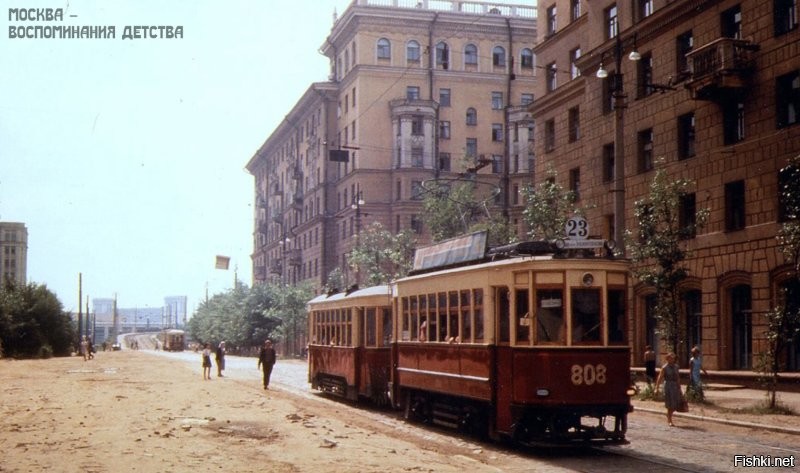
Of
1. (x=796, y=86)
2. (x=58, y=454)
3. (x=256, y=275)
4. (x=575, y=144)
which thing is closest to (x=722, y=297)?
(x=796, y=86)

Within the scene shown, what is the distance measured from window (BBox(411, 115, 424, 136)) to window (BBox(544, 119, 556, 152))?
25.8 meters

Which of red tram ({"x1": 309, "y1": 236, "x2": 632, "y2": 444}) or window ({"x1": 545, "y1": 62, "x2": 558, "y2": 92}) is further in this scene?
window ({"x1": 545, "y1": 62, "x2": 558, "y2": 92})

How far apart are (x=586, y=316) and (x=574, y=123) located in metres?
30.2

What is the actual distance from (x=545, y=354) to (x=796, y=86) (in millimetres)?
18007

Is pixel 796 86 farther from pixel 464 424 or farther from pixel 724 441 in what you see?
pixel 464 424

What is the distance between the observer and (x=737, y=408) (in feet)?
77.9

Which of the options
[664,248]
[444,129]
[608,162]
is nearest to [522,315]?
[664,248]

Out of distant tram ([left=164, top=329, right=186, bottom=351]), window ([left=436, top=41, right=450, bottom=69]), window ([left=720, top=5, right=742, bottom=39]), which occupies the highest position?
window ([left=436, top=41, right=450, bottom=69])

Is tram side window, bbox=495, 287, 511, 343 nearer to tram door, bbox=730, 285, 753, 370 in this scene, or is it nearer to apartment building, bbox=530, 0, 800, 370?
apartment building, bbox=530, 0, 800, 370

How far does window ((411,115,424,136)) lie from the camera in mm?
72000

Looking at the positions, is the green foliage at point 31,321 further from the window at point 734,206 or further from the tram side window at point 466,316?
the tram side window at point 466,316

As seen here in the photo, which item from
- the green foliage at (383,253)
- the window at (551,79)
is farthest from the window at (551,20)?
the green foliage at (383,253)

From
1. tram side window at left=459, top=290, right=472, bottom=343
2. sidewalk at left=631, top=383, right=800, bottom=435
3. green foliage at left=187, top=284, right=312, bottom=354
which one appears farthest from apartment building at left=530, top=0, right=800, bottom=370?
green foliage at left=187, top=284, right=312, bottom=354

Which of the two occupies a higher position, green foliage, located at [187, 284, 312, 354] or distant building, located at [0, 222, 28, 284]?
distant building, located at [0, 222, 28, 284]
